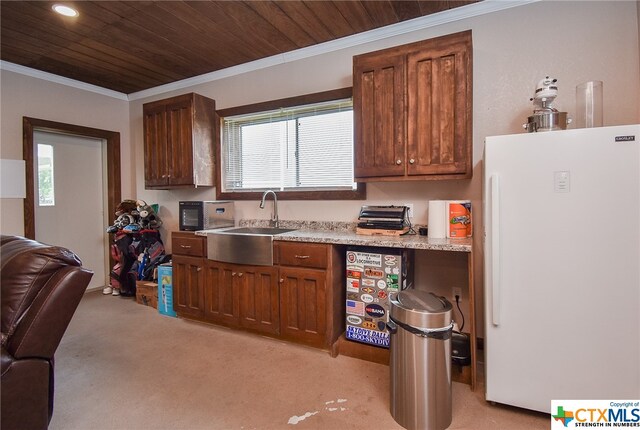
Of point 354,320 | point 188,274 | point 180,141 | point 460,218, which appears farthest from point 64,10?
point 460,218

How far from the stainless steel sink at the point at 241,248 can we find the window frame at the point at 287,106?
593 millimetres

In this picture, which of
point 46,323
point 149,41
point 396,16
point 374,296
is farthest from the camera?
point 149,41

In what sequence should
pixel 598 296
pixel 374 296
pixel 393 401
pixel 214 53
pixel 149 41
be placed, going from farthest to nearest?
pixel 214 53
pixel 149 41
pixel 374 296
pixel 393 401
pixel 598 296

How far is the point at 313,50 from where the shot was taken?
299 centimetres

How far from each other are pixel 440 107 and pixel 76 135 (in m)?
4.26

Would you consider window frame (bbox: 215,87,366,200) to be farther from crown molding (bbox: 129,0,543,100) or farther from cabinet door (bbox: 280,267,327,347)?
cabinet door (bbox: 280,267,327,347)

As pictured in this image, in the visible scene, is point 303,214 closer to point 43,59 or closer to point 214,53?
point 214,53

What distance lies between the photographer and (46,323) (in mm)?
1368

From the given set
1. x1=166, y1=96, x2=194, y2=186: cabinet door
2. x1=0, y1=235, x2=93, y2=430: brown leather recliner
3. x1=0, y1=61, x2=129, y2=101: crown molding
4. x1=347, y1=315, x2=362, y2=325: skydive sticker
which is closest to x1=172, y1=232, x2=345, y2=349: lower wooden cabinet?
x1=347, y1=315, x2=362, y2=325: skydive sticker

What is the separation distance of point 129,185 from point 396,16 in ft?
13.0

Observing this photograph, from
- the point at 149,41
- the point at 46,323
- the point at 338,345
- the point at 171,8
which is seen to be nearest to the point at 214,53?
the point at 149,41

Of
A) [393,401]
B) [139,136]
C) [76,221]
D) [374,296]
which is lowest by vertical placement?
[393,401]

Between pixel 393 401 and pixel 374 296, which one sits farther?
pixel 374 296

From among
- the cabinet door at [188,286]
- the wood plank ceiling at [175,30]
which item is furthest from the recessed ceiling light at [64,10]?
the cabinet door at [188,286]
